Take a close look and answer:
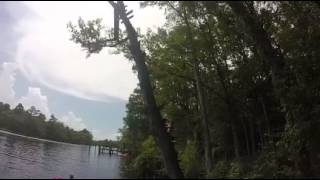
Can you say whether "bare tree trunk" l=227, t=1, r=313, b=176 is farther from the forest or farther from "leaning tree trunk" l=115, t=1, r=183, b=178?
"leaning tree trunk" l=115, t=1, r=183, b=178

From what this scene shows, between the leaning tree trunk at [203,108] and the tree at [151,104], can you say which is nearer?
the tree at [151,104]

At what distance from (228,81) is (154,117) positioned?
Answer: 2240 cm

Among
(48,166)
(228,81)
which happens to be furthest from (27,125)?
(228,81)

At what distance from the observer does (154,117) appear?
15.9 metres

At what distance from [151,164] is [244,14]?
23.9 m

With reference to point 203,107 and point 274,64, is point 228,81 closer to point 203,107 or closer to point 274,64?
point 203,107

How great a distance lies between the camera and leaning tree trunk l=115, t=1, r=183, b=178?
15.5 meters

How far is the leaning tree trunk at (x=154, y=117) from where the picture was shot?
1546 centimetres

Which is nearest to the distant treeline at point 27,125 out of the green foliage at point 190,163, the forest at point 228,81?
the forest at point 228,81

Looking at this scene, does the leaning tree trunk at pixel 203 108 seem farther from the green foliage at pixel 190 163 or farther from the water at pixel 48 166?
the water at pixel 48 166

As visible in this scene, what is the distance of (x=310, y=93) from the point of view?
62.0ft

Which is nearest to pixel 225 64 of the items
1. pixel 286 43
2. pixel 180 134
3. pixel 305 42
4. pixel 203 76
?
pixel 203 76

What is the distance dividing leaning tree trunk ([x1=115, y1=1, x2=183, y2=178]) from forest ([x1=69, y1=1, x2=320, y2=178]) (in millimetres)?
37

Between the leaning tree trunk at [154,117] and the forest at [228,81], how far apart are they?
37 mm
